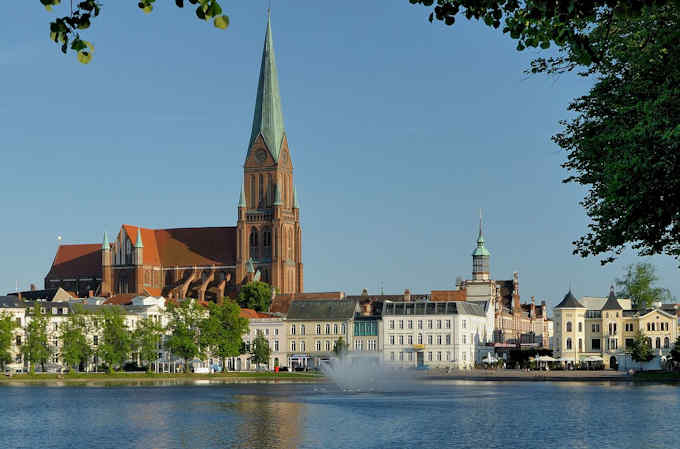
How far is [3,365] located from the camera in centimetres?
11944

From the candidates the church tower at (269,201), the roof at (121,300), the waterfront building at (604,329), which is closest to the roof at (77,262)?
the roof at (121,300)

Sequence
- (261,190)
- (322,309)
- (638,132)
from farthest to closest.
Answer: (261,190) < (322,309) < (638,132)

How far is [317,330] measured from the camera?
148 meters

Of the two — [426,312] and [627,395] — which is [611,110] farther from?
[426,312]

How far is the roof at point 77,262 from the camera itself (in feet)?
600

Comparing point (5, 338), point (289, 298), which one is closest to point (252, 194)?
point (289, 298)

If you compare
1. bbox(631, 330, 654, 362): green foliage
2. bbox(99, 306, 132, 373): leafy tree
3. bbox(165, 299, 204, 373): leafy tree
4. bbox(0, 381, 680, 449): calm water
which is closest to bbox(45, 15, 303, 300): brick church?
bbox(165, 299, 204, 373): leafy tree

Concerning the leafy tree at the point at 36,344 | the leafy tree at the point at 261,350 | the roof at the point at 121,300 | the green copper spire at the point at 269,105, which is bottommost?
the leafy tree at the point at 261,350

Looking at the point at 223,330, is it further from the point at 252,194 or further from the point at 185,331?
the point at 252,194

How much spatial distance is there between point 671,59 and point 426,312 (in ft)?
402

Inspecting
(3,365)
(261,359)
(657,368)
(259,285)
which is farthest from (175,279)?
(657,368)

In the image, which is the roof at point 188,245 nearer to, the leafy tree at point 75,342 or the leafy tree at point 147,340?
the leafy tree at point 147,340

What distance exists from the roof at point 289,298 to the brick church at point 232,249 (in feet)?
19.1

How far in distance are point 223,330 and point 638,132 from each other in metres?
106
